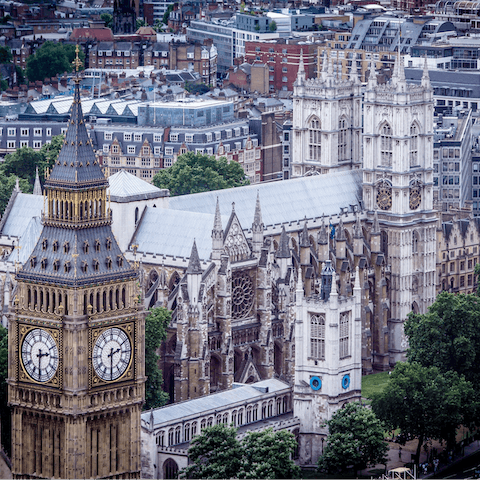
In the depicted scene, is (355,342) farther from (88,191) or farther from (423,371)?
(88,191)

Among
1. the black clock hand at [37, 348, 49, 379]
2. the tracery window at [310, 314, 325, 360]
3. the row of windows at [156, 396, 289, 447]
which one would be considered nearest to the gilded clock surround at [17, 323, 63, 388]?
the black clock hand at [37, 348, 49, 379]

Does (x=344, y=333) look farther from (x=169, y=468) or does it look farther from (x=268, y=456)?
(x=268, y=456)

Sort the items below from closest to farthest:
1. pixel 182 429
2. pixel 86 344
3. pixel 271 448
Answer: pixel 86 344
pixel 271 448
pixel 182 429

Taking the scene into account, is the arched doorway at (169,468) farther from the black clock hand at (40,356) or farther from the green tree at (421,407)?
the black clock hand at (40,356)

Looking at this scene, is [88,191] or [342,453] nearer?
[88,191]

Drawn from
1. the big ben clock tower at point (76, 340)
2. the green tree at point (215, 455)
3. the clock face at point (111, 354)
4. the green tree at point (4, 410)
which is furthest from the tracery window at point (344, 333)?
the clock face at point (111, 354)

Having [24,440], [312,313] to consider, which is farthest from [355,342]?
[24,440]

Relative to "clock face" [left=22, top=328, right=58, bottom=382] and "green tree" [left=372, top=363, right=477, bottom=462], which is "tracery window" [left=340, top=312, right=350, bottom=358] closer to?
"green tree" [left=372, top=363, right=477, bottom=462]
